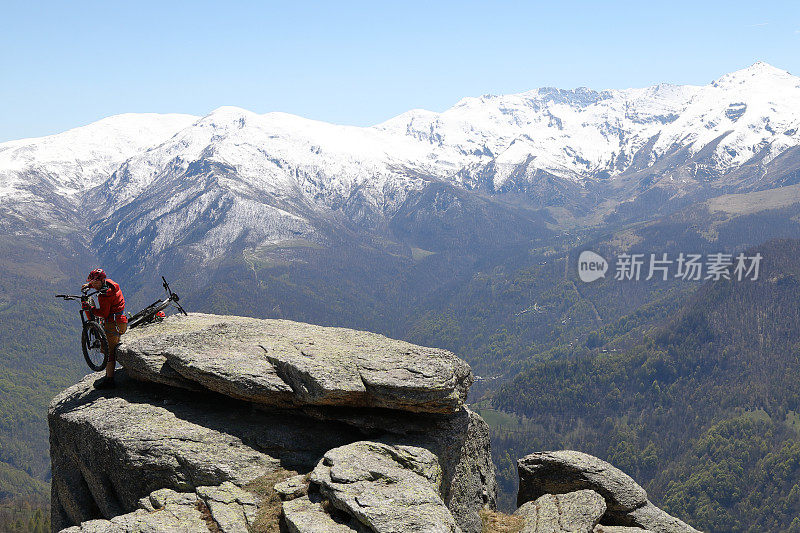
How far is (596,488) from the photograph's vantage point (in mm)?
31547

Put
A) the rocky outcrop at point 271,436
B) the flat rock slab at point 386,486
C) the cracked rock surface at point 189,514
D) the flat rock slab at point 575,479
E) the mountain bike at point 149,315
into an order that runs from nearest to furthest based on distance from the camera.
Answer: the flat rock slab at point 386,486
the cracked rock surface at point 189,514
the rocky outcrop at point 271,436
the flat rock slab at point 575,479
the mountain bike at point 149,315

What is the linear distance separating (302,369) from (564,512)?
14812mm

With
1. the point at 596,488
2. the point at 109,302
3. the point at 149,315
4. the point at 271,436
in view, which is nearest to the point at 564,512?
the point at 596,488

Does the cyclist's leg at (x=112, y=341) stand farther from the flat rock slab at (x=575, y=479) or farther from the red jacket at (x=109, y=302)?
the flat rock slab at (x=575, y=479)

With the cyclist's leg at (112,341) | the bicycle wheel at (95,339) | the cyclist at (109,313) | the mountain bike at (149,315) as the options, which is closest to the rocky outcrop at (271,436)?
the cyclist at (109,313)

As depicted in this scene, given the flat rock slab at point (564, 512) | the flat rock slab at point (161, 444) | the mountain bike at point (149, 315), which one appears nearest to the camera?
the flat rock slab at point (161, 444)

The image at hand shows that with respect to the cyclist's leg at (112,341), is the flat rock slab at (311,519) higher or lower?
lower

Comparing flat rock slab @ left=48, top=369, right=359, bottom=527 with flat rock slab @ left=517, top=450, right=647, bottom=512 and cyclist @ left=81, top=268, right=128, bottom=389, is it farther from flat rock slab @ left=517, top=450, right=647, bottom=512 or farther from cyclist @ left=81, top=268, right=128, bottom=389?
flat rock slab @ left=517, top=450, right=647, bottom=512

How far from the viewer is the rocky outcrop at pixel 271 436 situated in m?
22.4

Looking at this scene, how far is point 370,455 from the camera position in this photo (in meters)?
24.4

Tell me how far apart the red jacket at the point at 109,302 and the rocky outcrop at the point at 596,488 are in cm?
2403

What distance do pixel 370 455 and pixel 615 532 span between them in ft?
44.4

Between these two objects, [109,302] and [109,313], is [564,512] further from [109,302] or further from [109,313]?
[109,302]

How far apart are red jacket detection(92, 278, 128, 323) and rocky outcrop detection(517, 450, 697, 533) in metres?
24.0
